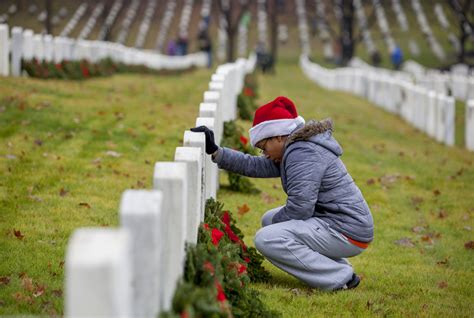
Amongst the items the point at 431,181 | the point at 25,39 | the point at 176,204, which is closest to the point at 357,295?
the point at 176,204

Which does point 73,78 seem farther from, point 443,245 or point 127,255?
point 127,255

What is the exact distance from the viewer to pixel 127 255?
2.90 m

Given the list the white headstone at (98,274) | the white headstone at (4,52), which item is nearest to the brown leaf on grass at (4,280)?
the white headstone at (98,274)

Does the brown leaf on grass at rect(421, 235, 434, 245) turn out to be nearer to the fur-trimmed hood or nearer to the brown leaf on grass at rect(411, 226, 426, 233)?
the brown leaf on grass at rect(411, 226, 426, 233)

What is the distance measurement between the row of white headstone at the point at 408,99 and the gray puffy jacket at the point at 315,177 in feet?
37.6

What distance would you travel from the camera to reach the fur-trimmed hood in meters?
5.78

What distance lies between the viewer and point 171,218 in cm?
397

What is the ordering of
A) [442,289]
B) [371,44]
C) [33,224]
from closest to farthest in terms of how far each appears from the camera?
[442,289] < [33,224] < [371,44]

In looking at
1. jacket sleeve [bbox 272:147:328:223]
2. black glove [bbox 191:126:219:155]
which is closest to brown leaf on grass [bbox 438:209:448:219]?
jacket sleeve [bbox 272:147:328:223]

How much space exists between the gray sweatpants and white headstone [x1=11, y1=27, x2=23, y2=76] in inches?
498

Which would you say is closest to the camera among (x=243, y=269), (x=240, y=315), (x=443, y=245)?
(x=240, y=315)

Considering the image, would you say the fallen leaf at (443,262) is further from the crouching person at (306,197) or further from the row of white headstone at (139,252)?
the row of white headstone at (139,252)

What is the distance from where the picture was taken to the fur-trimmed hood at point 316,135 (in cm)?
578

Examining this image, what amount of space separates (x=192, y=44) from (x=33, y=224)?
5674 cm
